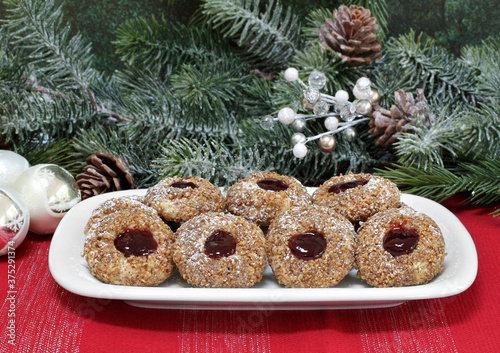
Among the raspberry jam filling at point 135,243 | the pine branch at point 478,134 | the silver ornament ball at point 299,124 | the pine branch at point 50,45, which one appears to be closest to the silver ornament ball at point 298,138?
the silver ornament ball at point 299,124

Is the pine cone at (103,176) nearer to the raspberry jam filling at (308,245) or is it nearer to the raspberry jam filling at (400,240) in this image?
the raspberry jam filling at (308,245)

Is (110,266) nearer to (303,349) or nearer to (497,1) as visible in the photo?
(303,349)

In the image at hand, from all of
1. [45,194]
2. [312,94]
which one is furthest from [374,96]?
[45,194]

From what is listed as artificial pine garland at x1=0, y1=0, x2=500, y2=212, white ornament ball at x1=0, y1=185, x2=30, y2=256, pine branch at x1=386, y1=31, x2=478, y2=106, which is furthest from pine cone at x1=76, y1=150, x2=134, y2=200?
pine branch at x1=386, y1=31, x2=478, y2=106

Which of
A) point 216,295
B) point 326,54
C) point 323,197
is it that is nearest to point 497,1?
point 326,54

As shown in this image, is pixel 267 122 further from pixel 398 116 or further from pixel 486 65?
pixel 486 65
